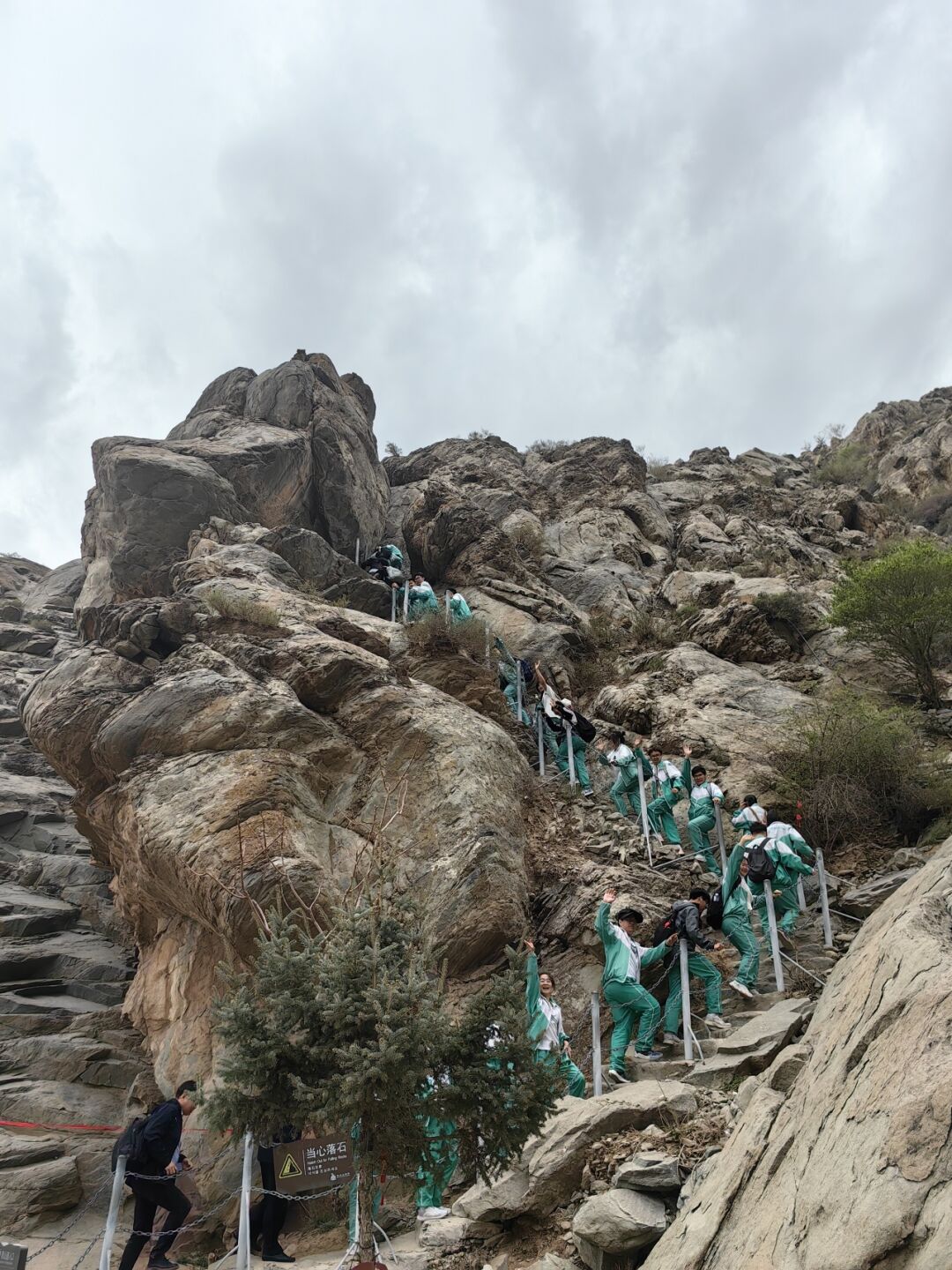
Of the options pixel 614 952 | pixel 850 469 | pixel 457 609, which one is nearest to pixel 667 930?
pixel 614 952

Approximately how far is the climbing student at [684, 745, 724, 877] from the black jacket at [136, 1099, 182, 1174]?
315 inches

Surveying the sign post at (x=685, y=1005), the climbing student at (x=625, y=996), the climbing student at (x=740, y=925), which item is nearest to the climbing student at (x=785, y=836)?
the climbing student at (x=740, y=925)

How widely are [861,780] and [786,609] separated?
789cm

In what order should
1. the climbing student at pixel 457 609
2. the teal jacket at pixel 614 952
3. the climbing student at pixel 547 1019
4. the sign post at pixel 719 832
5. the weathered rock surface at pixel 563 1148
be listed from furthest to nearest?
the climbing student at pixel 457 609, the sign post at pixel 719 832, the teal jacket at pixel 614 952, the climbing student at pixel 547 1019, the weathered rock surface at pixel 563 1148

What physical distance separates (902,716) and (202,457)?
61.6 ft

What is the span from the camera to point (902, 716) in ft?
47.4

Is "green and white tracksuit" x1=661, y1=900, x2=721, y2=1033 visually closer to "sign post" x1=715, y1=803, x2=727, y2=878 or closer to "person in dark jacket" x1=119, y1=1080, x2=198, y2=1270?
"sign post" x1=715, y1=803, x2=727, y2=878

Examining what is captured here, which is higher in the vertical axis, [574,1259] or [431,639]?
[431,639]

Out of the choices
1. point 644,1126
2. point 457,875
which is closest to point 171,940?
point 457,875

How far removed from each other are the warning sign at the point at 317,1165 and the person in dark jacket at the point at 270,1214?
3.00 ft

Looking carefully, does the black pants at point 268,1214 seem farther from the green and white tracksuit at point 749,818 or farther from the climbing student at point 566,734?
the climbing student at point 566,734

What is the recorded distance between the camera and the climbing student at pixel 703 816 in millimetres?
12430

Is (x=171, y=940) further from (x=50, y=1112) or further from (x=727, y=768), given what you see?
(x=727, y=768)

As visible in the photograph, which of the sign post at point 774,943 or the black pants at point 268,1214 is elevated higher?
the sign post at point 774,943
